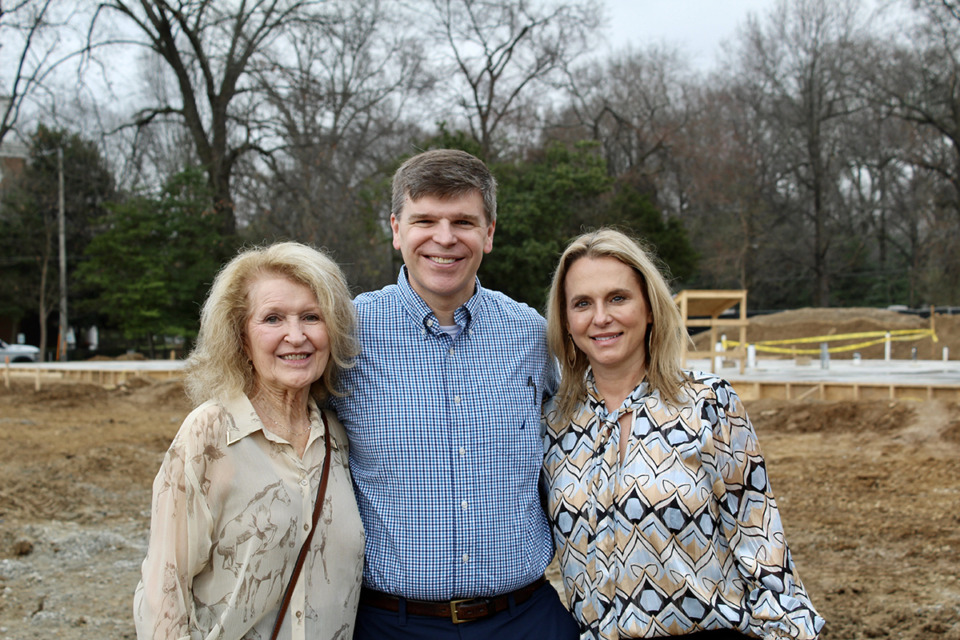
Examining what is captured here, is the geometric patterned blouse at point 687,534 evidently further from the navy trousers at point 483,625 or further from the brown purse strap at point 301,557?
the brown purse strap at point 301,557

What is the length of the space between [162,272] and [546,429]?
2639 centimetres

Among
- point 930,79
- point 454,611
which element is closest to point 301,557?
point 454,611

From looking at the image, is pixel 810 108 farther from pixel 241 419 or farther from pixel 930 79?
pixel 241 419

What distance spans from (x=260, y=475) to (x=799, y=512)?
25.9 ft

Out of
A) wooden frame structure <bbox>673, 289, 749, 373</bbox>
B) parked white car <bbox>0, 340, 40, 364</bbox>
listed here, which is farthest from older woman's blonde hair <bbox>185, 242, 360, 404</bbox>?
parked white car <bbox>0, 340, 40, 364</bbox>

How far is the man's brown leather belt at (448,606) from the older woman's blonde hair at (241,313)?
77cm

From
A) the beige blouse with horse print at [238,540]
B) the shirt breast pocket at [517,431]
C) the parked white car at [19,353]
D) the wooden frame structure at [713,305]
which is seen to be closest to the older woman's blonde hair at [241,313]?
the beige blouse with horse print at [238,540]

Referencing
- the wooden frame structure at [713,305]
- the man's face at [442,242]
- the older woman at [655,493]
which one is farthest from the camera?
the wooden frame structure at [713,305]

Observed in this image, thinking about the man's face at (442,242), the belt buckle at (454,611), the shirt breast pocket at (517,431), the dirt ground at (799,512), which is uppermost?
the man's face at (442,242)

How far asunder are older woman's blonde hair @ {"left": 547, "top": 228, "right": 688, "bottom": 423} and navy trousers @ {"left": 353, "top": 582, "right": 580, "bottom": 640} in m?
0.65

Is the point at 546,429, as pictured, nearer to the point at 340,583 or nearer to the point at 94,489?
the point at 340,583

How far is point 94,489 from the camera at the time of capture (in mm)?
9906

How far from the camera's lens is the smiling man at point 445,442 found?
2.62 meters

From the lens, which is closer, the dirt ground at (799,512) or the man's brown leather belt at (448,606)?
the man's brown leather belt at (448,606)
